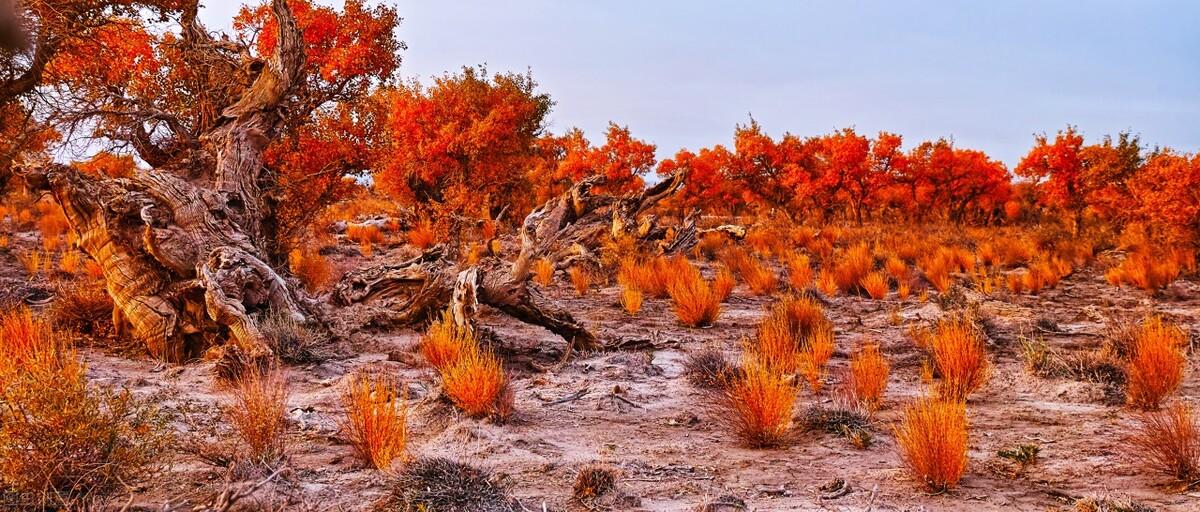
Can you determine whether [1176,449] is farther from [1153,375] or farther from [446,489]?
[446,489]

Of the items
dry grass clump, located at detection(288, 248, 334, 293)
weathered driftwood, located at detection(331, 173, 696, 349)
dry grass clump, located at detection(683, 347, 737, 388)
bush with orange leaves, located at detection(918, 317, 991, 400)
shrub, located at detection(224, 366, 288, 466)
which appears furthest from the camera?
dry grass clump, located at detection(288, 248, 334, 293)

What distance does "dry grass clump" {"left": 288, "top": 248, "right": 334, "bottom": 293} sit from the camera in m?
11.8

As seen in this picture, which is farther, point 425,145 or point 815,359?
point 425,145

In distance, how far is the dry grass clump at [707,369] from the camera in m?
5.92

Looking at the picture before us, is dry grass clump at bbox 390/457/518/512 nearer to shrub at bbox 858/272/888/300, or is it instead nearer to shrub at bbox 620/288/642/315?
shrub at bbox 620/288/642/315

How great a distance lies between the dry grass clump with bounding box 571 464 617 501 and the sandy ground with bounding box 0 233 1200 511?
0.22 feet

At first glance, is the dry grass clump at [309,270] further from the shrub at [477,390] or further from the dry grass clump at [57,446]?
the dry grass clump at [57,446]

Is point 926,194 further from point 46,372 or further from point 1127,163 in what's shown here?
point 46,372

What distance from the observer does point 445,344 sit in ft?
20.1

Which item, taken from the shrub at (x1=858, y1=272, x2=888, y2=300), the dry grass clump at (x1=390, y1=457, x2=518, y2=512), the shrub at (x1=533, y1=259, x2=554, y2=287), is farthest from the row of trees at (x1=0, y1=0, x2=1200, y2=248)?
the shrub at (x1=858, y1=272, x2=888, y2=300)

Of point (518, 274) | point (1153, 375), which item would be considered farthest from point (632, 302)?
point (1153, 375)

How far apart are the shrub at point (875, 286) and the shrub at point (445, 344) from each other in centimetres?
759

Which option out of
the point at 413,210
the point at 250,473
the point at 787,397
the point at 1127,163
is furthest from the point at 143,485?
the point at 1127,163

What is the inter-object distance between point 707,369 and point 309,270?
28.4 ft
